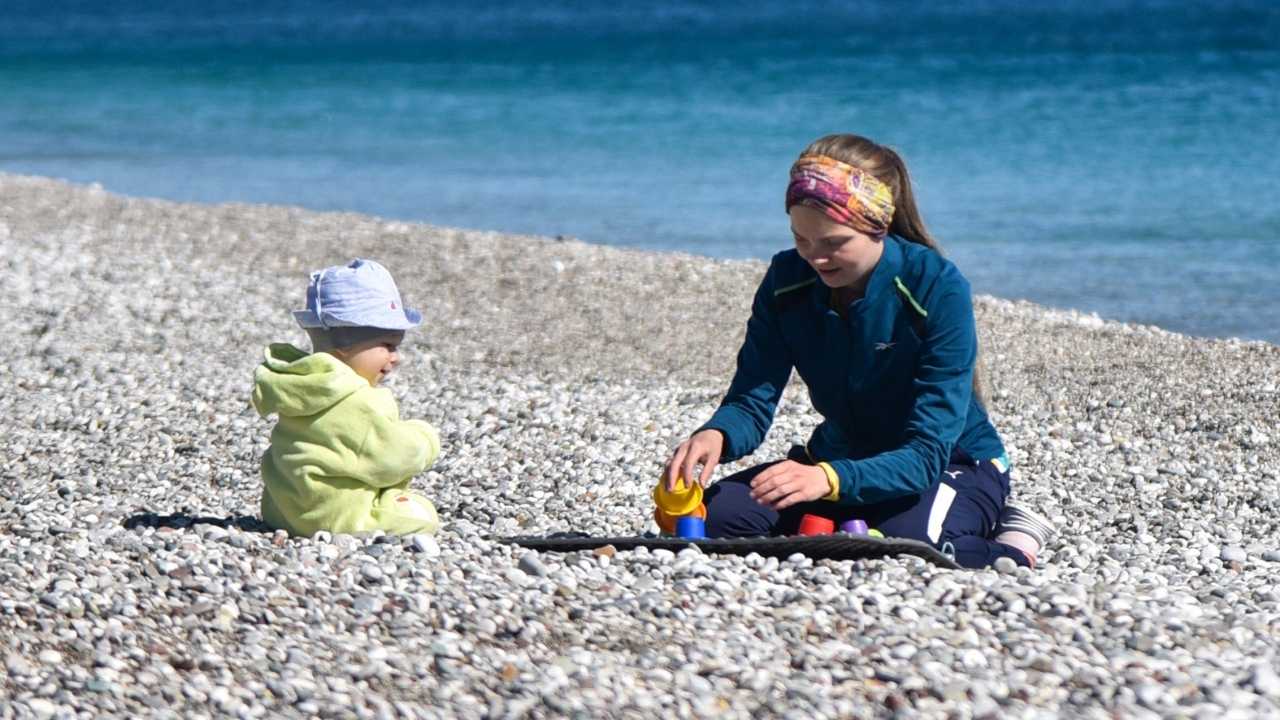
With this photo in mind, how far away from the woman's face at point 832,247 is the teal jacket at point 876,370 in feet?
0.27

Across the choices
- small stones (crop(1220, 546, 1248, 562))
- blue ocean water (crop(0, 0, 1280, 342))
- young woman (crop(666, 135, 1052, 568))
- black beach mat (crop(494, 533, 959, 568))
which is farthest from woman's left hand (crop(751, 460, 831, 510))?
blue ocean water (crop(0, 0, 1280, 342))

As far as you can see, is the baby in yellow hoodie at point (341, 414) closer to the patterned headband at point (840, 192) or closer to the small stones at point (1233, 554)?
the patterned headband at point (840, 192)

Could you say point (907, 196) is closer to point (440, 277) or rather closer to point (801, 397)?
point (801, 397)

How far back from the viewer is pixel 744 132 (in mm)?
26422

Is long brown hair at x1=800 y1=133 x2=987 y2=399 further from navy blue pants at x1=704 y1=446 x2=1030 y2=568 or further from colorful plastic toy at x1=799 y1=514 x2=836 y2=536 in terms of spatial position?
colorful plastic toy at x1=799 y1=514 x2=836 y2=536

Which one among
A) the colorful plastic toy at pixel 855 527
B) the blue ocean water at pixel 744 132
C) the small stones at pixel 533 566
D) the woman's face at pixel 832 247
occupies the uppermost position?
the blue ocean water at pixel 744 132

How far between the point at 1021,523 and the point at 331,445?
91.0 inches

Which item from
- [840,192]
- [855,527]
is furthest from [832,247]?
[855,527]

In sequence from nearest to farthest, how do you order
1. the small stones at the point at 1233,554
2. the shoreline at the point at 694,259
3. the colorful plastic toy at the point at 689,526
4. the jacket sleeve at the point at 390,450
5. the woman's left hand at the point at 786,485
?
the woman's left hand at the point at 786,485, the jacket sleeve at the point at 390,450, the colorful plastic toy at the point at 689,526, the small stones at the point at 1233,554, the shoreline at the point at 694,259

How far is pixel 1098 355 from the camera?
9.97m

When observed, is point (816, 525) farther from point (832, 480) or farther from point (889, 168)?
point (889, 168)

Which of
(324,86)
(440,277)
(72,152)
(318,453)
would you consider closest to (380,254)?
(440,277)

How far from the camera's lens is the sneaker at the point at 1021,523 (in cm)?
550

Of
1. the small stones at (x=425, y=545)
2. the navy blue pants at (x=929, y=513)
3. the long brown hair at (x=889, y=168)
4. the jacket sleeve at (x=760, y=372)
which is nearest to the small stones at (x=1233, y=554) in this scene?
the navy blue pants at (x=929, y=513)
